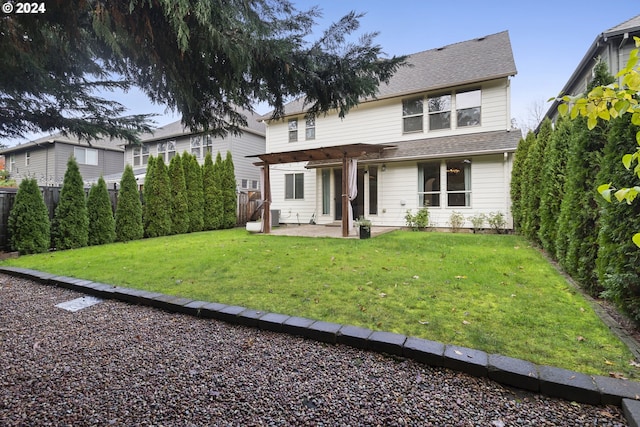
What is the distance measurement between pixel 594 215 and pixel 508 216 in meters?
6.62

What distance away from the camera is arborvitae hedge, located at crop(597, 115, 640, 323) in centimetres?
Result: 275

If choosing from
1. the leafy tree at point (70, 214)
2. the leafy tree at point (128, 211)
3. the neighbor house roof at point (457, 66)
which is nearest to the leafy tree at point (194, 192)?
the leafy tree at point (128, 211)

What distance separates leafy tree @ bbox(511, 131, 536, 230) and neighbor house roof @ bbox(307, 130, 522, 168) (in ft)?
1.43

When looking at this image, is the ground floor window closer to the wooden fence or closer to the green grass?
the green grass

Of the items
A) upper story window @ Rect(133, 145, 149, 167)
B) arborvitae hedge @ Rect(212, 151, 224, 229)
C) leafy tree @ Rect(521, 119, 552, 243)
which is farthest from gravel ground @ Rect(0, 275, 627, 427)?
upper story window @ Rect(133, 145, 149, 167)

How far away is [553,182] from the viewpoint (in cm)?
568

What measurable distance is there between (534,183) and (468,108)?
4.66 m

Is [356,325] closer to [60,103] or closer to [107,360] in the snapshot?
[107,360]

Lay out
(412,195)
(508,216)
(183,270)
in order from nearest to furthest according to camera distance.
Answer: (183,270) → (508,216) → (412,195)

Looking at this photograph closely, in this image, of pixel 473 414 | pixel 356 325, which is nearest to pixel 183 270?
pixel 356 325

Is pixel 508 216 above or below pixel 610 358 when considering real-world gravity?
above

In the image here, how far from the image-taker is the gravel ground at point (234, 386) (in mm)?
1794

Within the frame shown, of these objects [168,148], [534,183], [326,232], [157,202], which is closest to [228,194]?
[157,202]

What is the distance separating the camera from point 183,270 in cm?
527
